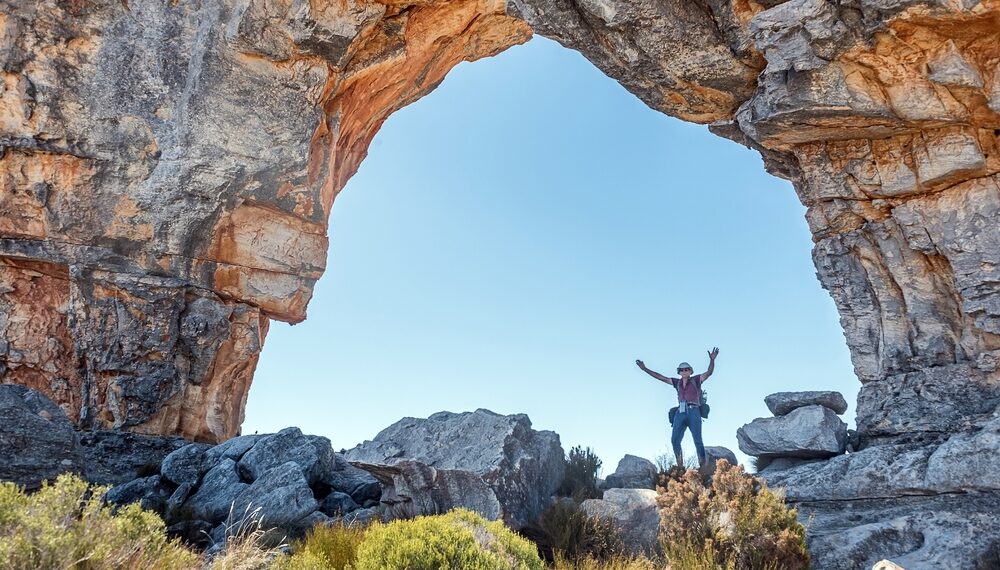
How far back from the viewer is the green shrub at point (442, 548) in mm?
5191

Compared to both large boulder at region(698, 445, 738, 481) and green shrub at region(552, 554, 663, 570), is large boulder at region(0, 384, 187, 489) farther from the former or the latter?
large boulder at region(698, 445, 738, 481)

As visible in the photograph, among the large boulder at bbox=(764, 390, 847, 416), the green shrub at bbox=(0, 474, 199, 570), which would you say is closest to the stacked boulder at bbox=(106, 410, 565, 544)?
the green shrub at bbox=(0, 474, 199, 570)

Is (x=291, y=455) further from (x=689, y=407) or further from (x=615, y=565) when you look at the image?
(x=689, y=407)

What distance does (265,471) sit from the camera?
10141 mm

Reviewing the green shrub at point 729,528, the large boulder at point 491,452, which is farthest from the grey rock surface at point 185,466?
the green shrub at point 729,528

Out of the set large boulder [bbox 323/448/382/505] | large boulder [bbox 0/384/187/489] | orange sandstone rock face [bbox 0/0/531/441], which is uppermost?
orange sandstone rock face [bbox 0/0/531/441]

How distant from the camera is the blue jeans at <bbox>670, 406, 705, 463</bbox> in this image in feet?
35.9

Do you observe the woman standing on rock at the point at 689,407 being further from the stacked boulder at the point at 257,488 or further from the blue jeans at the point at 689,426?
the stacked boulder at the point at 257,488

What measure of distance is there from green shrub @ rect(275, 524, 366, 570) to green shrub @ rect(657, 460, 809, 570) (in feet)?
12.2

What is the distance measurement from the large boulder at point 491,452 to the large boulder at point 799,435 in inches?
159

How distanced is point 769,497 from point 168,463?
33.9 feet

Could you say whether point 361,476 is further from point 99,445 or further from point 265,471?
point 99,445

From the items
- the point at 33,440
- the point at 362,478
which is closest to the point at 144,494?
the point at 33,440

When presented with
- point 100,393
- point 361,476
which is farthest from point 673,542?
point 100,393
